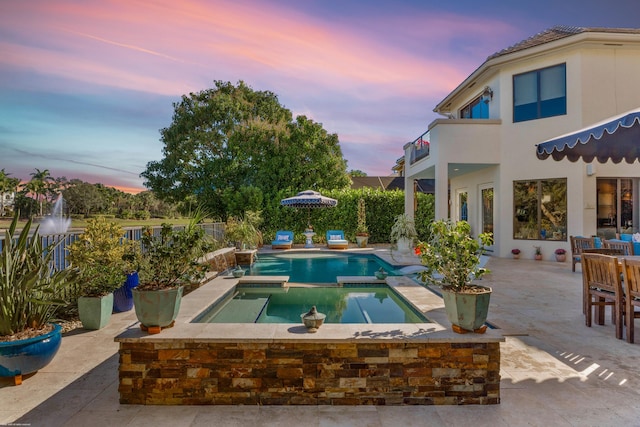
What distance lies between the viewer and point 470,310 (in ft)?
10.3

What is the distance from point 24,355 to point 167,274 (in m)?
1.41

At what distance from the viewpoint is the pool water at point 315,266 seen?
32.4ft

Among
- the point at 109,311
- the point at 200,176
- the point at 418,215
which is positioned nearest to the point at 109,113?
the point at 109,311

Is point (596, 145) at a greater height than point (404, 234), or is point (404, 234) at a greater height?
point (596, 145)

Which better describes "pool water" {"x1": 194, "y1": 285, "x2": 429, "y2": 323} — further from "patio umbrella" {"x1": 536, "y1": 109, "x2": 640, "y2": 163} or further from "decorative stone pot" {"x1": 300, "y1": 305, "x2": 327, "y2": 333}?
"patio umbrella" {"x1": 536, "y1": 109, "x2": 640, "y2": 163}

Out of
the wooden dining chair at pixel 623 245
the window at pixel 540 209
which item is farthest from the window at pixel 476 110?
the wooden dining chair at pixel 623 245

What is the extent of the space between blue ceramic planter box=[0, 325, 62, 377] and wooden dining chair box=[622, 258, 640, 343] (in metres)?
6.45

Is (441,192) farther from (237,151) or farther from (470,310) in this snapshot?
(237,151)

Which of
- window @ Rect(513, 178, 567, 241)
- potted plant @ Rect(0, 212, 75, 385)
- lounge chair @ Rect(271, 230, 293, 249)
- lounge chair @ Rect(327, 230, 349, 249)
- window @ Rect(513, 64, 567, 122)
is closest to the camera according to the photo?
potted plant @ Rect(0, 212, 75, 385)

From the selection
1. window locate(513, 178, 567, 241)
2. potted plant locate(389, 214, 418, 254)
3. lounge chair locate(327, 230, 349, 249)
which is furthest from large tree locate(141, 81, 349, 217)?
window locate(513, 178, 567, 241)

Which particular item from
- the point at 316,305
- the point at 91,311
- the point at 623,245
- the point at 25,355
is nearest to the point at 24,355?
the point at 25,355

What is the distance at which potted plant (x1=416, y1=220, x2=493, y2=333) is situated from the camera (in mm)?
3138

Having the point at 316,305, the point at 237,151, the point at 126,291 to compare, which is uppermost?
the point at 237,151

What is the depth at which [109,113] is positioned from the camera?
12375mm
